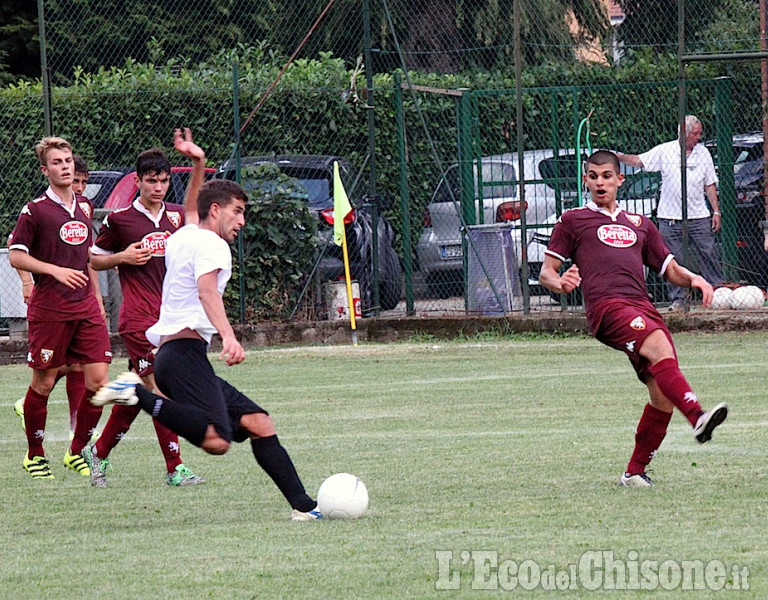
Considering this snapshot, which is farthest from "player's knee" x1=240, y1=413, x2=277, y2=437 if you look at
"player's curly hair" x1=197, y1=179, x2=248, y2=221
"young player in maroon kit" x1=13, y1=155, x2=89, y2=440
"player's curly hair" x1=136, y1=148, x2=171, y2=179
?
"young player in maroon kit" x1=13, y1=155, x2=89, y2=440

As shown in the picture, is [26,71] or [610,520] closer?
[610,520]

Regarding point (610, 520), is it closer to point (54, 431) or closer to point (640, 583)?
point (640, 583)

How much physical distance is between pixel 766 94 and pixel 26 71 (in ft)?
56.9

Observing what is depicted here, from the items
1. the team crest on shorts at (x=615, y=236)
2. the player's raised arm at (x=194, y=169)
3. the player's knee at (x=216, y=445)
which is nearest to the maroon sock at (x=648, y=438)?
the team crest on shorts at (x=615, y=236)

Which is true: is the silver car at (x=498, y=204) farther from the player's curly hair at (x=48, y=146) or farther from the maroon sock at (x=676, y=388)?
the maroon sock at (x=676, y=388)

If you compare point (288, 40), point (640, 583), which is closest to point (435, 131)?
point (288, 40)

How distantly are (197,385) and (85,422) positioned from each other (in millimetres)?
2358

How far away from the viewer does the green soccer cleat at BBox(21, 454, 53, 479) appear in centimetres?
898

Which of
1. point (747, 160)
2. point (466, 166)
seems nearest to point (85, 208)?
point (466, 166)

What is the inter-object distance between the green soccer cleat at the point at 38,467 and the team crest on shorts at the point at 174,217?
5.50 feet

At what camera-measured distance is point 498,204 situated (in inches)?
690

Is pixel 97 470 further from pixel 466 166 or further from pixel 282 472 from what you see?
pixel 466 166

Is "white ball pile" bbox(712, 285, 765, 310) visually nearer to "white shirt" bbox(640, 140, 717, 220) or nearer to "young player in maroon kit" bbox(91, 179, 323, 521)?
"white shirt" bbox(640, 140, 717, 220)

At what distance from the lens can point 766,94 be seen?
16.4m
